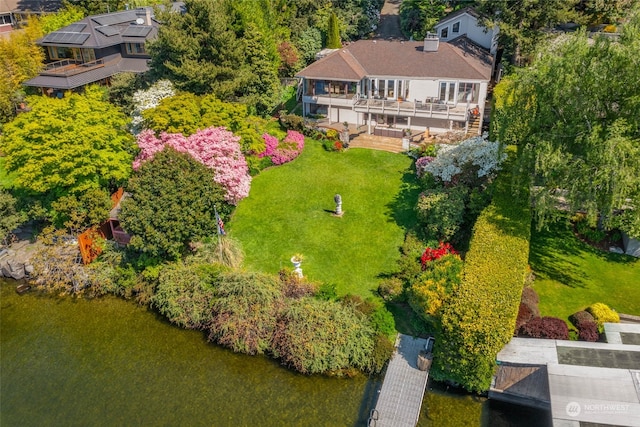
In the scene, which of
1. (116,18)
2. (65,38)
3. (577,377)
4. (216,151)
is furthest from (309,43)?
(577,377)

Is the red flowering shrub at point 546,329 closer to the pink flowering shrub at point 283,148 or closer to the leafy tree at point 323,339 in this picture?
the leafy tree at point 323,339

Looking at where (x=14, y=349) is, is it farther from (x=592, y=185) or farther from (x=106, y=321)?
(x=592, y=185)

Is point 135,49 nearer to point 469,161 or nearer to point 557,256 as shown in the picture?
point 469,161

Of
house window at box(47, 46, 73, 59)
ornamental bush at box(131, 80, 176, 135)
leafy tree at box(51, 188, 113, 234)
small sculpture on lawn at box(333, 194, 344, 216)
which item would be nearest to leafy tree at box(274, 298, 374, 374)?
small sculpture on lawn at box(333, 194, 344, 216)

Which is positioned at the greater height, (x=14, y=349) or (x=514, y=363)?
(x=514, y=363)

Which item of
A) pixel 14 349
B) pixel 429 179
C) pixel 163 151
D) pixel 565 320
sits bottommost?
pixel 14 349

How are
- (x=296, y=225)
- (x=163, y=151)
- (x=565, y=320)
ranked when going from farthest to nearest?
(x=296, y=225) → (x=163, y=151) → (x=565, y=320)

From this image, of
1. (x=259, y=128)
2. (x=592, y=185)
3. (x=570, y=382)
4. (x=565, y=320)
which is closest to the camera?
(x=570, y=382)

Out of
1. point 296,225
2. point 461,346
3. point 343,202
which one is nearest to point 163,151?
point 296,225
